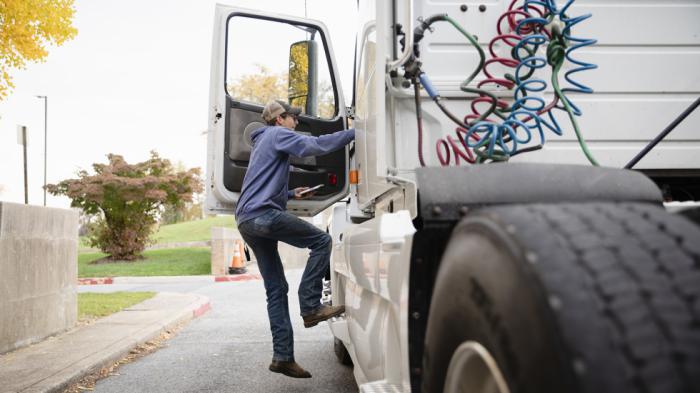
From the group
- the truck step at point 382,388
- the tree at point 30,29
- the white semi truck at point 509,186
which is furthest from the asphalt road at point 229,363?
the tree at point 30,29

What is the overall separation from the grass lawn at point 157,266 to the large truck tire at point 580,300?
54.8 ft

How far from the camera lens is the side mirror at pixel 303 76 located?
4602mm

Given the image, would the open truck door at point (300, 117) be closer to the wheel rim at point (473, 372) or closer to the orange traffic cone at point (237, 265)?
the wheel rim at point (473, 372)

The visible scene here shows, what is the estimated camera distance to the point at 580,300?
109cm

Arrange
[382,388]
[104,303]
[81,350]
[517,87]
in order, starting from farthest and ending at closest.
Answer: [104,303] < [81,350] < [517,87] < [382,388]

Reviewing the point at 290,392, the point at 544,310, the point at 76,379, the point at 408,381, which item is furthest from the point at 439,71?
the point at 76,379

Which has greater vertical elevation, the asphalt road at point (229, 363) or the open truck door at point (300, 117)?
the open truck door at point (300, 117)

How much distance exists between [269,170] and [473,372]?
3065 mm

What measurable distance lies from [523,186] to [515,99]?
1173mm

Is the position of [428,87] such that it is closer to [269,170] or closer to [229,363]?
[269,170]

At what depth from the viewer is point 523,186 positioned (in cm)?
193

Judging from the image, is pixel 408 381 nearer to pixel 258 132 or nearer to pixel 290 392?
pixel 290 392

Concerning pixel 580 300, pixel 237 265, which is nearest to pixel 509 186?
pixel 580 300

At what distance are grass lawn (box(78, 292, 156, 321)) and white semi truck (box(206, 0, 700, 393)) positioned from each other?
3759 mm
